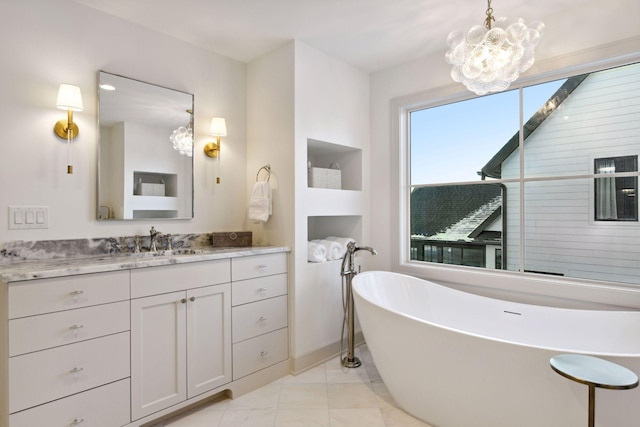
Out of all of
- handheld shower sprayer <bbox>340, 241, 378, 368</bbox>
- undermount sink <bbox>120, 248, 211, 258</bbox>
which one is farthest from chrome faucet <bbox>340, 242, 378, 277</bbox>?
undermount sink <bbox>120, 248, 211, 258</bbox>

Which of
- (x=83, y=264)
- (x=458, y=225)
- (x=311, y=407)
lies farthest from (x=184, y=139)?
(x=458, y=225)

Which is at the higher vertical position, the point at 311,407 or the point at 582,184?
the point at 582,184

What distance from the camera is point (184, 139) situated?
2.62 m

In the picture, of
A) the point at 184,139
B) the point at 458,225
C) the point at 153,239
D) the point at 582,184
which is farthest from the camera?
the point at 458,225

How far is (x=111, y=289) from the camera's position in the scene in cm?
174

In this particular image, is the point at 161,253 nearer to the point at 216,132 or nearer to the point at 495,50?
the point at 216,132

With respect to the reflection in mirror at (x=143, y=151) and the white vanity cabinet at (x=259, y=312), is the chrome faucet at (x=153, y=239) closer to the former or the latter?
the reflection in mirror at (x=143, y=151)

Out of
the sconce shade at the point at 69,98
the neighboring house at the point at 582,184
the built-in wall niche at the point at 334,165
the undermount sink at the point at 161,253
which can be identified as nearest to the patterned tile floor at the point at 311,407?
the undermount sink at the point at 161,253

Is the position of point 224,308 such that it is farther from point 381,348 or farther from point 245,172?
point 245,172

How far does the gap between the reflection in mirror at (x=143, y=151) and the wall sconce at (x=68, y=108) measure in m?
0.16

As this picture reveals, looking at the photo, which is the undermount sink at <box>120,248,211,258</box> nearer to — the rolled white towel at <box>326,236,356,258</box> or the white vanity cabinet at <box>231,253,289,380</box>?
the white vanity cabinet at <box>231,253,289,380</box>

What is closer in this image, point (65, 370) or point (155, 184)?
point (65, 370)

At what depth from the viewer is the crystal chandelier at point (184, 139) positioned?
257 cm

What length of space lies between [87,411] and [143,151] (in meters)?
1.61
